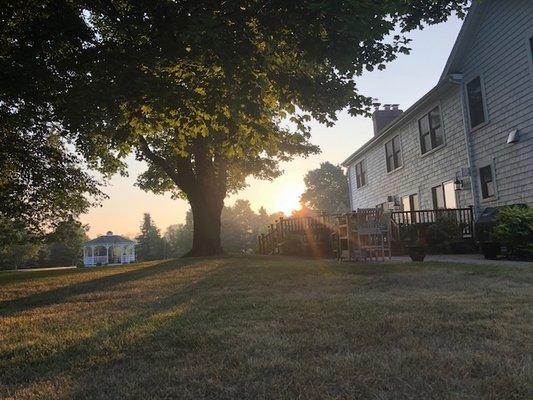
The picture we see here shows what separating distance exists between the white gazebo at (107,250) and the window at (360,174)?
4132cm

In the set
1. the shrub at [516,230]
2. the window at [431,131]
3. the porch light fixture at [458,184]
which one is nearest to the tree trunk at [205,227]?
the window at [431,131]

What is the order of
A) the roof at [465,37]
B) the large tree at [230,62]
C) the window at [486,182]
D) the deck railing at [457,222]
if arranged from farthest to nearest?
the deck railing at [457,222] → the window at [486,182] → the roof at [465,37] → the large tree at [230,62]

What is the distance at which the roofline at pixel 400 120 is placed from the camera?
662 inches

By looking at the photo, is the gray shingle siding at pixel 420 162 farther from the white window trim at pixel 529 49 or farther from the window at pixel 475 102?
the white window trim at pixel 529 49

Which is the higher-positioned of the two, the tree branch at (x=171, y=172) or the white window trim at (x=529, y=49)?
the white window trim at (x=529, y=49)

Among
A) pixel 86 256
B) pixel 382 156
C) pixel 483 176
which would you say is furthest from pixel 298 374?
→ pixel 86 256

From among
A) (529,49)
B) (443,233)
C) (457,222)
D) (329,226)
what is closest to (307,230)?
(329,226)

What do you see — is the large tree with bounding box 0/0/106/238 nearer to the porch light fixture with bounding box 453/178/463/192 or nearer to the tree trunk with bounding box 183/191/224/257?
the tree trunk with bounding box 183/191/224/257

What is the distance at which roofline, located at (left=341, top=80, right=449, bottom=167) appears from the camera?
55.2 ft

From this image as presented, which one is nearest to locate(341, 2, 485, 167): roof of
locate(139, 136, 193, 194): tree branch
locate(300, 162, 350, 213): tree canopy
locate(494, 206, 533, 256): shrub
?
locate(494, 206, 533, 256): shrub

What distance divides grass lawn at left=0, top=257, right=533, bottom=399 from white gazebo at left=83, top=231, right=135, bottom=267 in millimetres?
58203

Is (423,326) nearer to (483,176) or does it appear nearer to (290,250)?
(483,176)

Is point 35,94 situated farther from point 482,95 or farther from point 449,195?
point 449,195

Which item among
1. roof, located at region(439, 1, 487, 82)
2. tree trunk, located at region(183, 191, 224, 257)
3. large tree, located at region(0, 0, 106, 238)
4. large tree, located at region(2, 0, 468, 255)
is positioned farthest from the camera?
tree trunk, located at region(183, 191, 224, 257)
